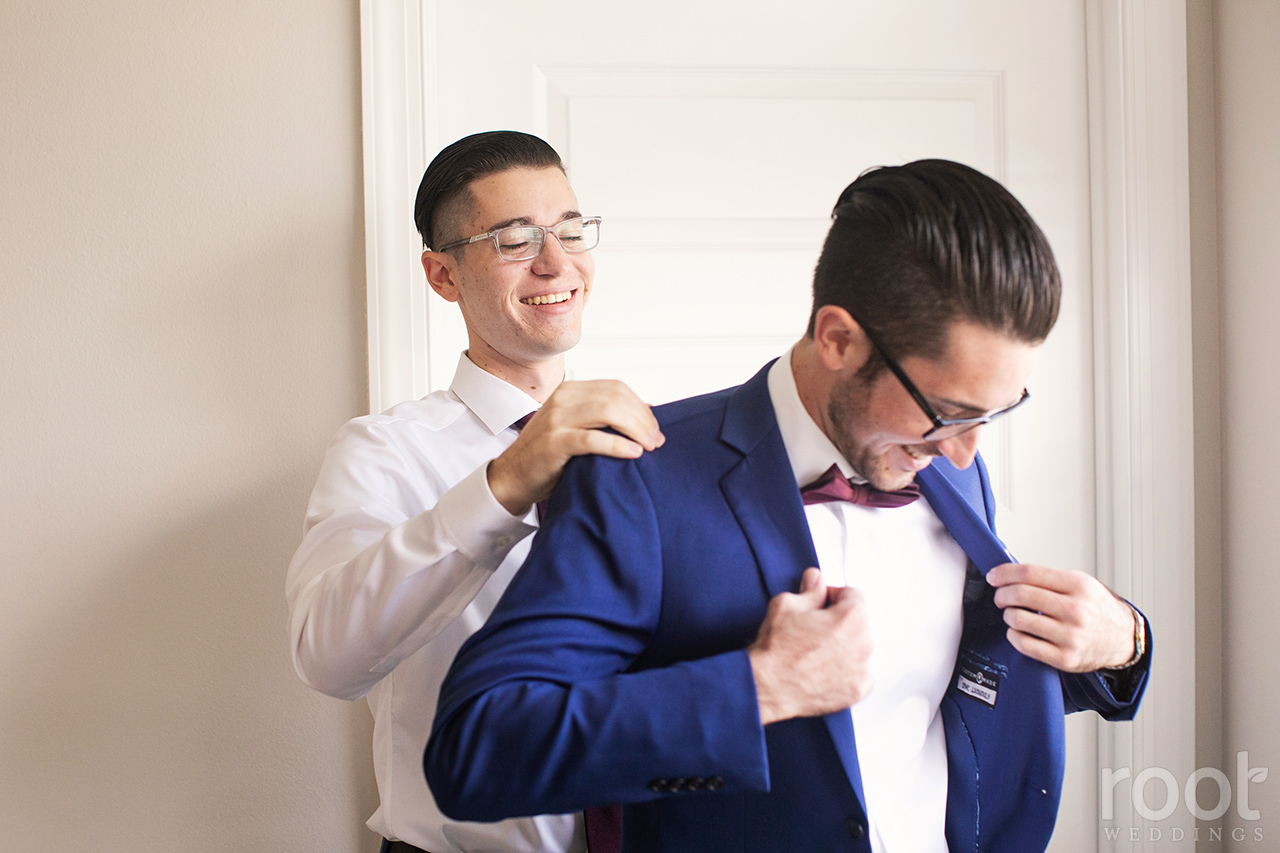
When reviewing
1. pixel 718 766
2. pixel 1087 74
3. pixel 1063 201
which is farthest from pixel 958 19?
pixel 718 766

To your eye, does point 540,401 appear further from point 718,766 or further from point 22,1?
point 22,1

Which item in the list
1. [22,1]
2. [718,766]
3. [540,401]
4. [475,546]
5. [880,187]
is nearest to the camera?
[718,766]

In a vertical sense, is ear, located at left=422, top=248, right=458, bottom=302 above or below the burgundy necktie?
above

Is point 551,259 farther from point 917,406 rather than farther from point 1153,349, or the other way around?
point 1153,349

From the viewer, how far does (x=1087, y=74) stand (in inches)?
84.7

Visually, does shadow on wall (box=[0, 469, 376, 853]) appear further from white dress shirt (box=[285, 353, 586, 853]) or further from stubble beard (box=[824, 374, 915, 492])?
stubble beard (box=[824, 374, 915, 492])

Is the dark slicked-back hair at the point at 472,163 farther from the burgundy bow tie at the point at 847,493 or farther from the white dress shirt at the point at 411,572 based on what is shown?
the burgundy bow tie at the point at 847,493

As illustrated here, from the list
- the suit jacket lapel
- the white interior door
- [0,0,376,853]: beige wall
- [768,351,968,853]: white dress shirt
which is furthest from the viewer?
the white interior door

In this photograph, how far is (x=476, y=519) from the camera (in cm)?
118

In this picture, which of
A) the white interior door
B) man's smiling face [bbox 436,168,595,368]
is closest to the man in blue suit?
man's smiling face [bbox 436,168,595,368]

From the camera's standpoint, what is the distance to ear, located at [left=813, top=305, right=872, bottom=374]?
1.03 meters

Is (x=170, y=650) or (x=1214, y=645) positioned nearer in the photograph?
(x=170, y=650)

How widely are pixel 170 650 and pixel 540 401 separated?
1078 mm

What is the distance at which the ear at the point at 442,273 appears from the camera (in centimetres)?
164
